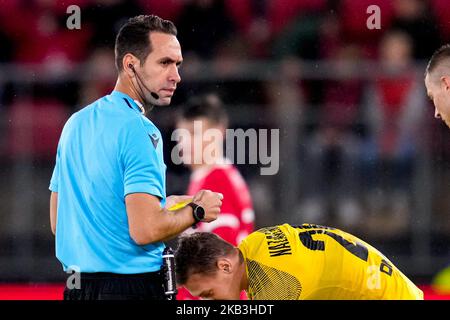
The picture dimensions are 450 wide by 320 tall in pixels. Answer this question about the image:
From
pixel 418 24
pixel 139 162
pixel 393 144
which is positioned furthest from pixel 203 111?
pixel 418 24

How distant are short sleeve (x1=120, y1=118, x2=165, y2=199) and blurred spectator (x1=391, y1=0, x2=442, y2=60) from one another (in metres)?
5.46

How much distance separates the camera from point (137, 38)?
177 inches

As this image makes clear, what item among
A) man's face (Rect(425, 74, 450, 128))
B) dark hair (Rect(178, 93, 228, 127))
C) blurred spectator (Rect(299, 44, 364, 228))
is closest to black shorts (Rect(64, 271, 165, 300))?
man's face (Rect(425, 74, 450, 128))

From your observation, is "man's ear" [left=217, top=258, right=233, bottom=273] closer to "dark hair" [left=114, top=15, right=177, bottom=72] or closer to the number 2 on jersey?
the number 2 on jersey

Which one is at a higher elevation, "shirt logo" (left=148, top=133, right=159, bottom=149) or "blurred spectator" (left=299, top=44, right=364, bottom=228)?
"shirt logo" (left=148, top=133, right=159, bottom=149)

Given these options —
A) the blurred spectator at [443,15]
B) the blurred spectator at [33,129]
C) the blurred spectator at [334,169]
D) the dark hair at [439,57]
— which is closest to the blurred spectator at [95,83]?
the blurred spectator at [33,129]

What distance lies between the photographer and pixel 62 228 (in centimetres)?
433

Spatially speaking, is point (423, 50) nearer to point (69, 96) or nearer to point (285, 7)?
point (285, 7)

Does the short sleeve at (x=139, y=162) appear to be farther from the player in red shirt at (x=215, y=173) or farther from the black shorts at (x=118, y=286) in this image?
the player in red shirt at (x=215, y=173)

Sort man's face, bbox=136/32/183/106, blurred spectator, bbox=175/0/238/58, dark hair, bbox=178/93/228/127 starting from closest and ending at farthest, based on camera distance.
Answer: man's face, bbox=136/32/183/106 < dark hair, bbox=178/93/228/127 < blurred spectator, bbox=175/0/238/58

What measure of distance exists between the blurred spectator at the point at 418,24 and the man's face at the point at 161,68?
16.6 ft

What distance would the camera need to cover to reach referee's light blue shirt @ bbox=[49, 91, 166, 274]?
13.5 feet

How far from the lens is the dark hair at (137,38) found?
4.48m
